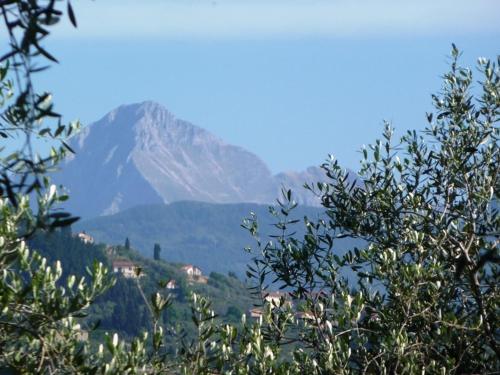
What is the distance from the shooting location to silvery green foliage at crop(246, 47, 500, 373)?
34.7 ft

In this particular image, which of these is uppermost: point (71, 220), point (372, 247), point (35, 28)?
point (35, 28)

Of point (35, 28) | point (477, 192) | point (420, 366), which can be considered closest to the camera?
point (35, 28)

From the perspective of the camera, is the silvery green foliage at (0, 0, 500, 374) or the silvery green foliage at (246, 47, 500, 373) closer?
the silvery green foliage at (0, 0, 500, 374)

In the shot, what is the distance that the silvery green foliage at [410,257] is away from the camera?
10.6m

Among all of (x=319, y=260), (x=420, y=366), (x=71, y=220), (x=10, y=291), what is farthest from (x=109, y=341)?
(x=319, y=260)

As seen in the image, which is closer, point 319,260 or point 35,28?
point 35,28

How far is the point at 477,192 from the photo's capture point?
41.4 feet

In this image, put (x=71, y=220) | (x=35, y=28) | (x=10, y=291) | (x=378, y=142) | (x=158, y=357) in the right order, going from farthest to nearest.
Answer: (x=378, y=142) < (x=158, y=357) < (x=10, y=291) < (x=71, y=220) < (x=35, y=28)

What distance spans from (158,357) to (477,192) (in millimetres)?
5748

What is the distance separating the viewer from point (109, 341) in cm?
720

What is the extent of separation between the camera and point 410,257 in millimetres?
12602

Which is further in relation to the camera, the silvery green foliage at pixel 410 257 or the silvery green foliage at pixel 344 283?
the silvery green foliage at pixel 410 257

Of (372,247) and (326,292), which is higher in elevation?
(372,247)

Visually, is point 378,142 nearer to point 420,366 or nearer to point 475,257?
point 475,257
